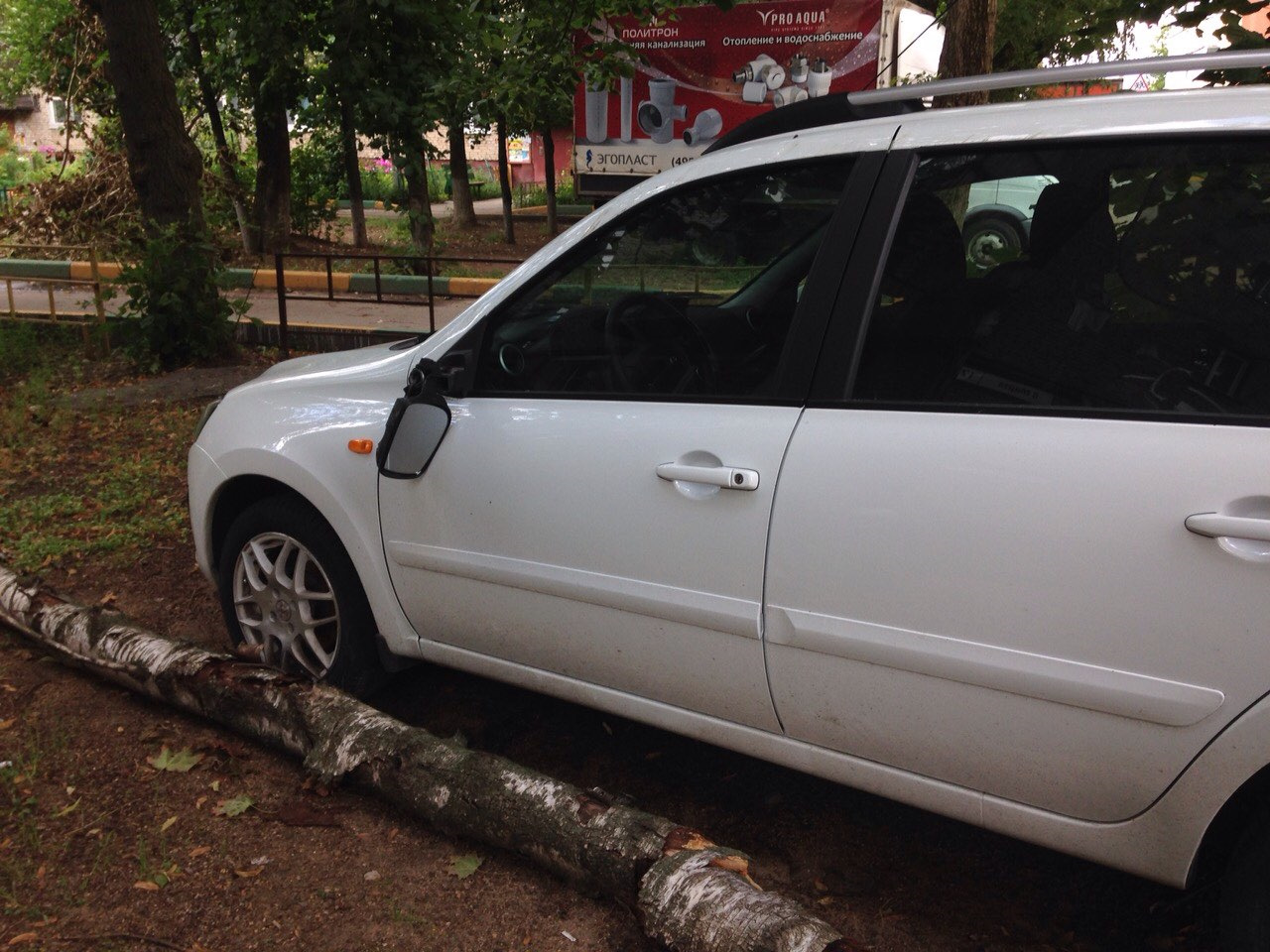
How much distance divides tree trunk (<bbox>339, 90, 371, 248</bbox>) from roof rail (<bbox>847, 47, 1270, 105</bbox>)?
12.3 meters

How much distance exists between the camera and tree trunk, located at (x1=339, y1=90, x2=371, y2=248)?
14.8 meters

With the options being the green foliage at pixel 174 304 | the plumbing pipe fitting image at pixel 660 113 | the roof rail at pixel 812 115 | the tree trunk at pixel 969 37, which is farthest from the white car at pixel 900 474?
the plumbing pipe fitting image at pixel 660 113

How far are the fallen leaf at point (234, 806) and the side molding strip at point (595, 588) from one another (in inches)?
29.6

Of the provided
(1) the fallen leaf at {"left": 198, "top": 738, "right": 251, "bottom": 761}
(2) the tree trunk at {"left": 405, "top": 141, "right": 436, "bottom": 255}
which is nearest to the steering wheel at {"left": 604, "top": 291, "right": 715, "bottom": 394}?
(1) the fallen leaf at {"left": 198, "top": 738, "right": 251, "bottom": 761}

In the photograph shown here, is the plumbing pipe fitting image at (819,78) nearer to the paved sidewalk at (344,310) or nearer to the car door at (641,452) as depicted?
the paved sidewalk at (344,310)

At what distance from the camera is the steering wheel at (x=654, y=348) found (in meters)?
2.83

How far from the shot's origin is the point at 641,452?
2.73 metres

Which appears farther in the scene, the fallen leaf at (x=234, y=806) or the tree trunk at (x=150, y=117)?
the tree trunk at (x=150, y=117)

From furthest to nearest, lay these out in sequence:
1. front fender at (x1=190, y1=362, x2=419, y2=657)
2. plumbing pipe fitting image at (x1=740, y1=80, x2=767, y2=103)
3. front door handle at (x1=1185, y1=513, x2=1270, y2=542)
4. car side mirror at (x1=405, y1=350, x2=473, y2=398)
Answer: plumbing pipe fitting image at (x1=740, y1=80, x2=767, y2=103)
front fender at (x1=190, y1=362, x2=419, y2=657)
car side mirror at (x1=405, y1=350, x2=473, y2=398)
front door handle at (x1=1185, y1=513, x2=1270, y2=542)

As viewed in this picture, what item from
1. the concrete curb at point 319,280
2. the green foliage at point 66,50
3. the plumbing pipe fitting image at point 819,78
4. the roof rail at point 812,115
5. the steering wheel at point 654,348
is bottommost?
the concrete curb at point 319,280

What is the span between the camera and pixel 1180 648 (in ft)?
A: 6.78

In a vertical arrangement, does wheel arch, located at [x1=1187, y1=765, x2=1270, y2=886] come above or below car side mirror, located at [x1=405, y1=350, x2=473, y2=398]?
below

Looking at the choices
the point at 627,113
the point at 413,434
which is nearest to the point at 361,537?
the point at 413,434

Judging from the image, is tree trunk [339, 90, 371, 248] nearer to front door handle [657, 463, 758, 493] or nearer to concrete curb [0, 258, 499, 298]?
concrete curb [0, 258, 499, 298]
